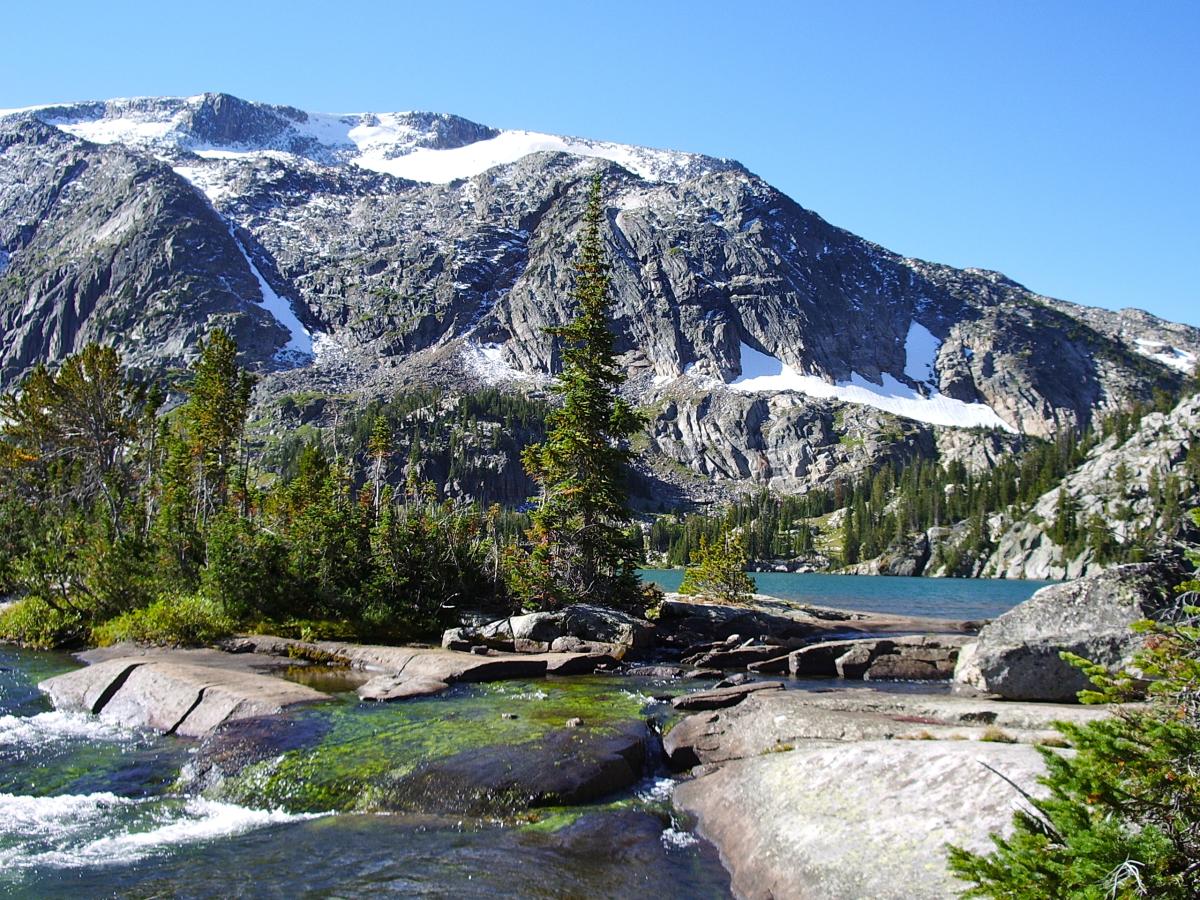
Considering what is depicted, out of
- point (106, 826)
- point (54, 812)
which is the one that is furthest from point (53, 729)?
point (106, 826)

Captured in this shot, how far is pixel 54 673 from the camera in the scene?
27.6 m

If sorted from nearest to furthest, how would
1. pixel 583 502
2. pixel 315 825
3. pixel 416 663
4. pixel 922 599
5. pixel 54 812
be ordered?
pixel 315 825, pixel 54 812, pixel 416 663, pixel 583 502, pixel 922 599

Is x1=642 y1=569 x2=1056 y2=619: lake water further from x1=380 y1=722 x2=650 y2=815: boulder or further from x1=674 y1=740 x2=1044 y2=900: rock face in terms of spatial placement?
x1=674 y1=740 x2=1044 y2=900: rock face

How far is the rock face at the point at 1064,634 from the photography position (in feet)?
62.6

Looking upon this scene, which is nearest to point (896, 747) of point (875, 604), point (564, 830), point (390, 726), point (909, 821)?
point (909, 821)

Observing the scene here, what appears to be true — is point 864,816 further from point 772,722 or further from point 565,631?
point 565,631

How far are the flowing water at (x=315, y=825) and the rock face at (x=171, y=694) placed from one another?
663mm

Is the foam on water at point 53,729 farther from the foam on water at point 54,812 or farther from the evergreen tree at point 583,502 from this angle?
the evergreen tree at point 583,502

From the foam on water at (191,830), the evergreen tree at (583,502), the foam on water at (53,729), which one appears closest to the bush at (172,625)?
the foam on water at (53,729)

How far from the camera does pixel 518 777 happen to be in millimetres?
14578

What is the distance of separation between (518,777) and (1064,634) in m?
14.5

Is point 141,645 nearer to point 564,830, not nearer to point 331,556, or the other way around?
point 331,556

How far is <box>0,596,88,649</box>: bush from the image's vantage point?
116 feet

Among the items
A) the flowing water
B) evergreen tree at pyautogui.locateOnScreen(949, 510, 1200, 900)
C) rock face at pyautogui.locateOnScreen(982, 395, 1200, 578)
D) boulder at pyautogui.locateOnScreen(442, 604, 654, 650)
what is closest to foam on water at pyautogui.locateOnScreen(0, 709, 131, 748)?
the flowing water
